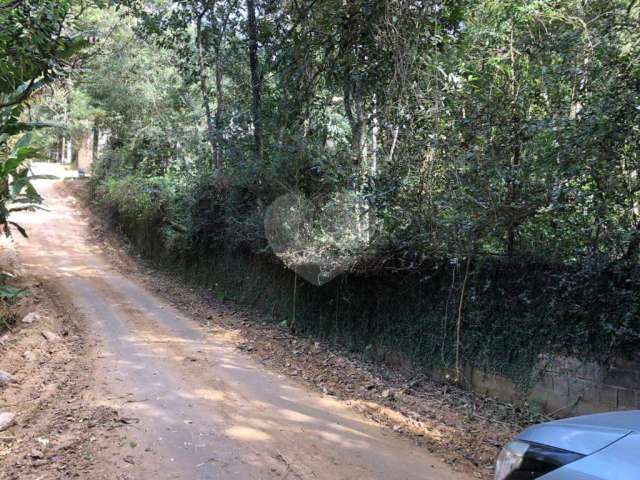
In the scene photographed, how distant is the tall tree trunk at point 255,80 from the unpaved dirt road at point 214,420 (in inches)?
158

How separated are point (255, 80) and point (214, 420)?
7602 mm

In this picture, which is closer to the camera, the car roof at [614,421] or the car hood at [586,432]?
the car hood at [586,432]

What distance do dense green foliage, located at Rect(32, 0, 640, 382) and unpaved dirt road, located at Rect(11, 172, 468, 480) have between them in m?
1.87

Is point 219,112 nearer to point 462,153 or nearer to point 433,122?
point 433,122

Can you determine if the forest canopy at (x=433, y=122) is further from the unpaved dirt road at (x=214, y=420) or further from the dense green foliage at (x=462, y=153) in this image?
the unpaved dirt road at (x=214, y=420)

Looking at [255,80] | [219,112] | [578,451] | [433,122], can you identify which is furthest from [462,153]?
[219,112]

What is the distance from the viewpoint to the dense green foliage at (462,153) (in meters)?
4.63

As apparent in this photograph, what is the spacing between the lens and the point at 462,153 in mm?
5688

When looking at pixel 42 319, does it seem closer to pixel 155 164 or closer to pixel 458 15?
pixel 458 15

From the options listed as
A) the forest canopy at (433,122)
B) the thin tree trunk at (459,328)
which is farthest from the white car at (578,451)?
the thin tree trunk at (459,328)

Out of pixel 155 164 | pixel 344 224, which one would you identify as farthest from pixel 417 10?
pixel 155 164

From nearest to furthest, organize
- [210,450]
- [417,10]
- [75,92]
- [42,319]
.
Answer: [210,450] → [417,10] → [42,319] → [75,92]

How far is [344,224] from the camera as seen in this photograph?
296 inches

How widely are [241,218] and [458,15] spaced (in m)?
5.65
